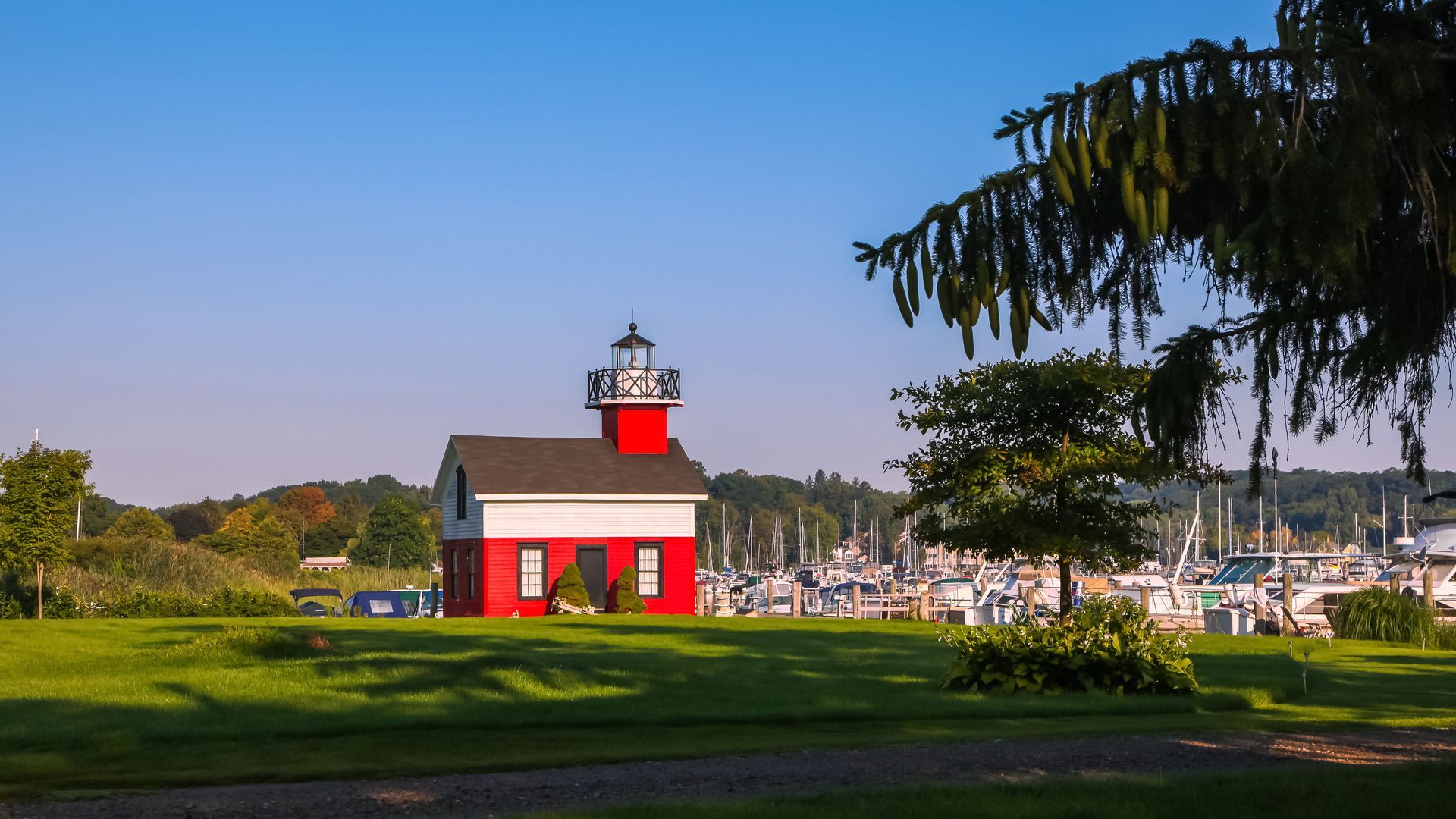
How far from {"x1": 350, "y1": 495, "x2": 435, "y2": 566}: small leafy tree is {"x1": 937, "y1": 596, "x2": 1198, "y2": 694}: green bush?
324 ft

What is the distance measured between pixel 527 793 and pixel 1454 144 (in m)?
7.34

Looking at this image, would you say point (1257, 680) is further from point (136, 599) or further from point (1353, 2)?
point (136, 599)

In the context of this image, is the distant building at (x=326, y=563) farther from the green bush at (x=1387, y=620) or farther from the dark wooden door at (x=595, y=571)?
the green bush at (x=1387, y=620)

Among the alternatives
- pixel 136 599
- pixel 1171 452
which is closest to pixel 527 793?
pixel 1171 452

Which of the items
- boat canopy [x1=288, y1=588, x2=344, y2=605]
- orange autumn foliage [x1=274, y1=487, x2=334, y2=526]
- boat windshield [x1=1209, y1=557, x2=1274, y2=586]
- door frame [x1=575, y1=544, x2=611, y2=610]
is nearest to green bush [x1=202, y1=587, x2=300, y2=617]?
door frame [x1=575, y1=544, x2=611, y2=610]

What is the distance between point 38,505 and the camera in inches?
1382

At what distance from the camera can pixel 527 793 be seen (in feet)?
35.8

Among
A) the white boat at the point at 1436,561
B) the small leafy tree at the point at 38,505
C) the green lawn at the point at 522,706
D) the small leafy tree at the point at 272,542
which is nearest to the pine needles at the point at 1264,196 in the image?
the green lawn at the point at 522,706

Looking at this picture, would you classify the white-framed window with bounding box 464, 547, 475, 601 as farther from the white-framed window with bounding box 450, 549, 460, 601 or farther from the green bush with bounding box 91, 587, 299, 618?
the green bush with bounding box 91, 587, 299, 618

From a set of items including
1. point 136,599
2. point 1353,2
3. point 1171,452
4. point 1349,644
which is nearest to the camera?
point 1353,2

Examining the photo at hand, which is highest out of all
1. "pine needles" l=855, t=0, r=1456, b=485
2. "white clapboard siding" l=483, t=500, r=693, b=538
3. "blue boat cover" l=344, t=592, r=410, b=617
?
"pine needles" l=855, t=0, r=1456, b=485

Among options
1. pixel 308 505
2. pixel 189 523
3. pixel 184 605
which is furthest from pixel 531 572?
pixel 308 505

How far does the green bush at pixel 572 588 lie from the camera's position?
1645 inches

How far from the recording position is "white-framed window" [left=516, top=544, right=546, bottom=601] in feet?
141
